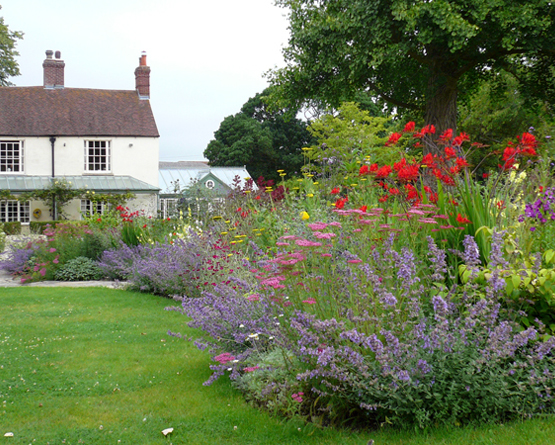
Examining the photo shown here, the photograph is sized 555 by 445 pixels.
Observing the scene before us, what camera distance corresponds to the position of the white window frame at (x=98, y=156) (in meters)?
24.2

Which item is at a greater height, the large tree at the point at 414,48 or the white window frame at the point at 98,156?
the large tree at the point at 414,48

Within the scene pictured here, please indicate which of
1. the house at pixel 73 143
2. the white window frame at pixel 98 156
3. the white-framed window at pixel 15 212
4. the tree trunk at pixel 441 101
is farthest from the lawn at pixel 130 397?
the white window frame at pixel 98 156

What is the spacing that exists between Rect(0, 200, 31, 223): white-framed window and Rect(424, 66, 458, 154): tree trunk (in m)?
18.6

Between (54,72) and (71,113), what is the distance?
2.80 metres

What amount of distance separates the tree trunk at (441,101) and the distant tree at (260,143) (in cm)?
2432

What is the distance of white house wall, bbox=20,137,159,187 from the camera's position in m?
23.6

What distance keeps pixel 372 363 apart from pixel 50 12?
6917mm

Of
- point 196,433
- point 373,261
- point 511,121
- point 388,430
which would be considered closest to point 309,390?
point 388,430

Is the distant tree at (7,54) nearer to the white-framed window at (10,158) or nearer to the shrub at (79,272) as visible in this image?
the white-framed window at (10,158)

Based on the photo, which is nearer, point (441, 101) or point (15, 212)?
point (441, 101)

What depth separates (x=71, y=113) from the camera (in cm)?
2459

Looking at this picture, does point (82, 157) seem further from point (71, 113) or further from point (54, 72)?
point (54, 72)

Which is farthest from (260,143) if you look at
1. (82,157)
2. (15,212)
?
(15,212)

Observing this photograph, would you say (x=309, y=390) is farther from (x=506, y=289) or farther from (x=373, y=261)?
(x=506, y=289)
